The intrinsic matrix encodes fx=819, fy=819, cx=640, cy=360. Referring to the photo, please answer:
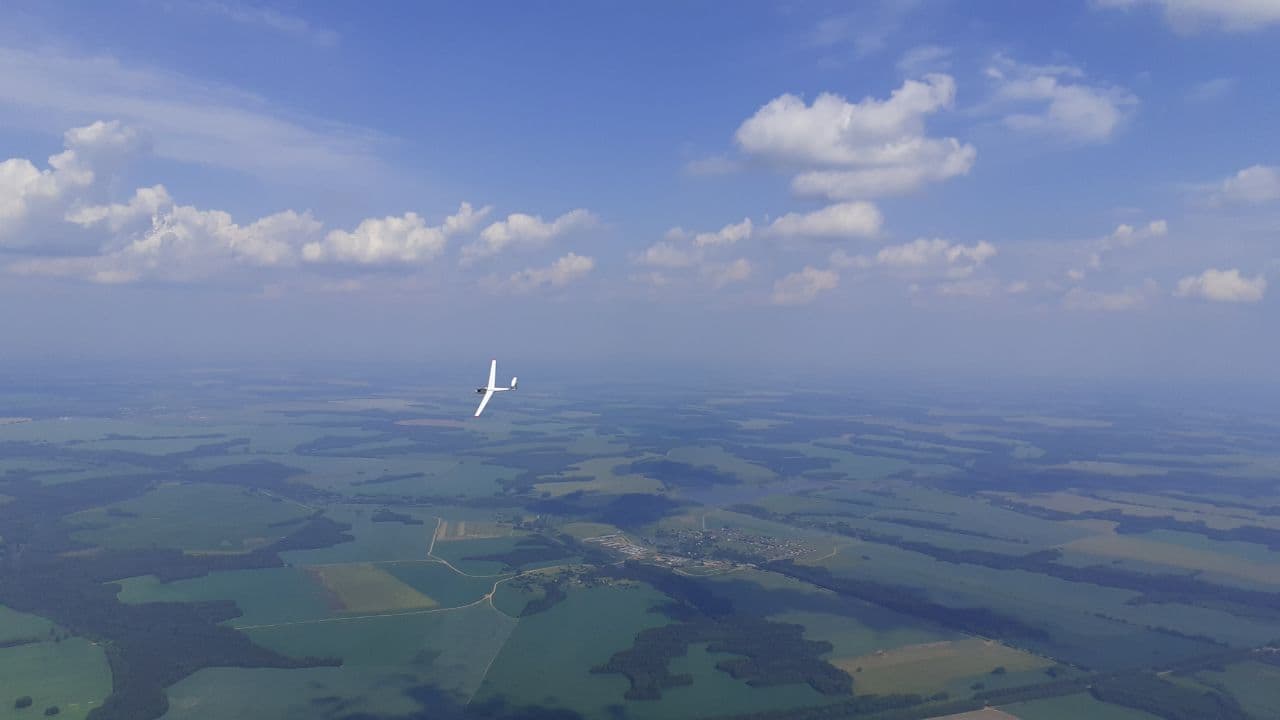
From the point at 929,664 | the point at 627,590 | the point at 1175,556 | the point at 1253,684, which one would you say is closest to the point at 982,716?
the point at 929,664

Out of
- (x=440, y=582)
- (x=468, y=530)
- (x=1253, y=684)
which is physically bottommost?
(x=1253, y=684)

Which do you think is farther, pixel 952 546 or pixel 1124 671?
pixel 952 546

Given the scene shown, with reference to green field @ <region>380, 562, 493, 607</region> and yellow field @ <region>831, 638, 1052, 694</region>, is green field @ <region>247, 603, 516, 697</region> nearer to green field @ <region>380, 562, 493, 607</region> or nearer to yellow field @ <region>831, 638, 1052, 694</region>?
green field @ <region>380, 562, 493, 607</region>

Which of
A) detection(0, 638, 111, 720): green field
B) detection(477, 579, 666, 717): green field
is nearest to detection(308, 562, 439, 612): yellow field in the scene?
detection(477, 579, 666, 717): green field

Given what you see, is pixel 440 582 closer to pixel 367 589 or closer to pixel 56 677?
pixel 367 589

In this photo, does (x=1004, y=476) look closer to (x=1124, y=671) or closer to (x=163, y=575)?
(x=1124, y=671)

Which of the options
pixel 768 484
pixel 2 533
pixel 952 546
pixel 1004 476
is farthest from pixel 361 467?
pixel 1004 476
